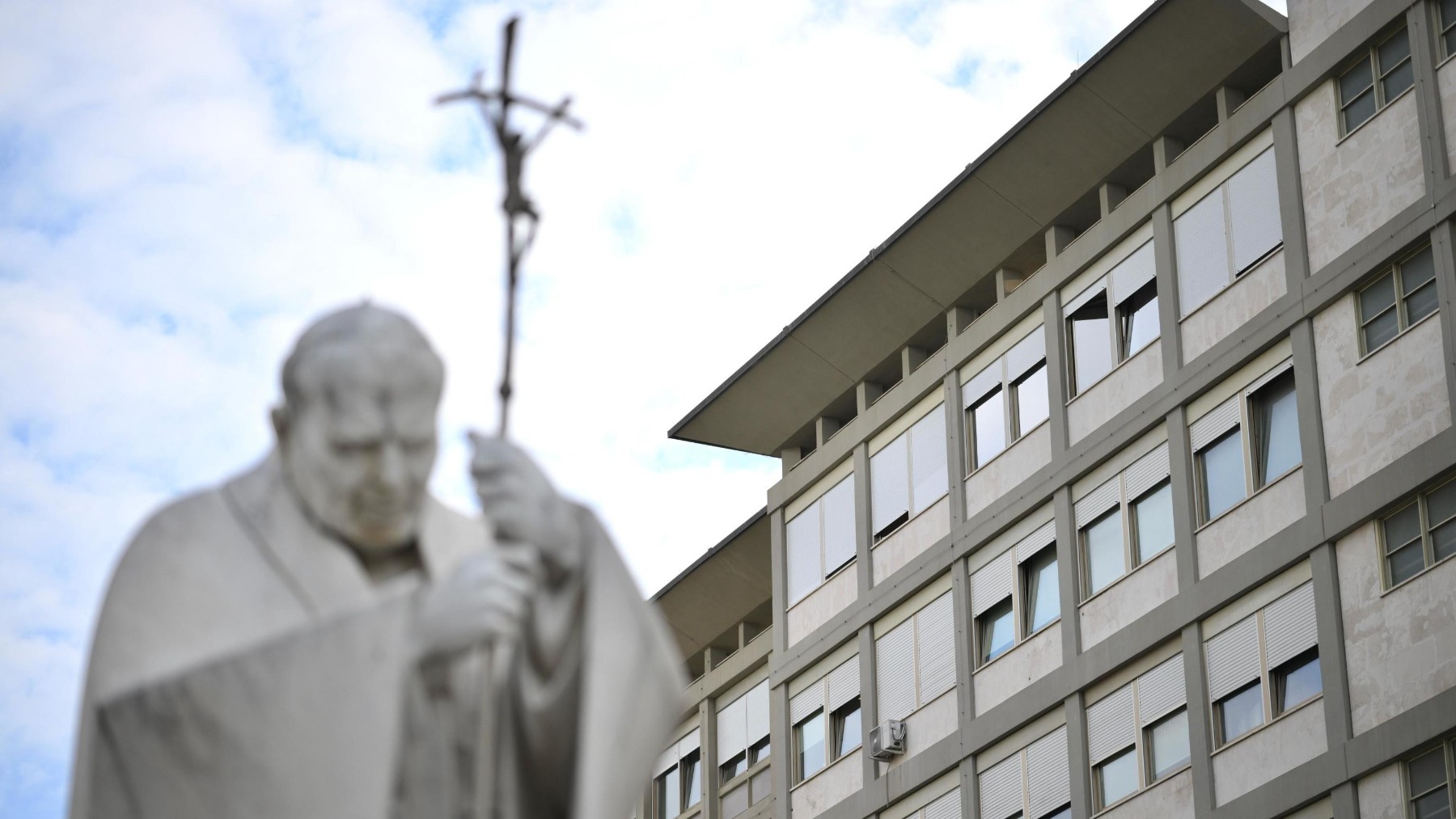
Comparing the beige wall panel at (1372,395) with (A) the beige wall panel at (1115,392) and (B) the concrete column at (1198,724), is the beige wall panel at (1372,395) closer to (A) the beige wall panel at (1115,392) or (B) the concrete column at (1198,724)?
(B) the concrete column at (1198,724)

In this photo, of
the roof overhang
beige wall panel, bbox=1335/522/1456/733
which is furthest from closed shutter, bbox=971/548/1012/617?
beige wall panel, bbox=1335/522/1456/733

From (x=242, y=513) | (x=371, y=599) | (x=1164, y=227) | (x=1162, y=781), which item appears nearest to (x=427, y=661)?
(x=371, y=599)

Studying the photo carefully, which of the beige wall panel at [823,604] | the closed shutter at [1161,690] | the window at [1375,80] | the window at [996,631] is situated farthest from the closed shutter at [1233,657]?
the beige wall panel at [823,604]

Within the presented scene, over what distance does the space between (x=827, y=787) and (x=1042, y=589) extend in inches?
266

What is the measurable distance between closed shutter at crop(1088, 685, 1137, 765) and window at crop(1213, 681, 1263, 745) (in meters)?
1.88

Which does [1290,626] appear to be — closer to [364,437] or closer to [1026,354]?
[1026,354]

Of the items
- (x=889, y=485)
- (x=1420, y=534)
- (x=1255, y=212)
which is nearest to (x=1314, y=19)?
(x=1255, y=212)

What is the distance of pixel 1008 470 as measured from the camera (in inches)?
1662

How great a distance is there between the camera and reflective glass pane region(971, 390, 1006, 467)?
42844 mm

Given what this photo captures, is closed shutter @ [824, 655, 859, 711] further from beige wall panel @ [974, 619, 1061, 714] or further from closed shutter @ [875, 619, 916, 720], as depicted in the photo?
beige wall panel @ [974, 619, 1061, 714]

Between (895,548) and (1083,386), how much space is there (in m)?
5.54

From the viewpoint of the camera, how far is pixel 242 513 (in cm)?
575

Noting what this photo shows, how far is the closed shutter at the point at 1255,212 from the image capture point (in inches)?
1480

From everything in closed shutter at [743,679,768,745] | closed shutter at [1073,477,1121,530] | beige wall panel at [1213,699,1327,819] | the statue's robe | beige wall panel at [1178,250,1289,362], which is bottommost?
the statue's robe
